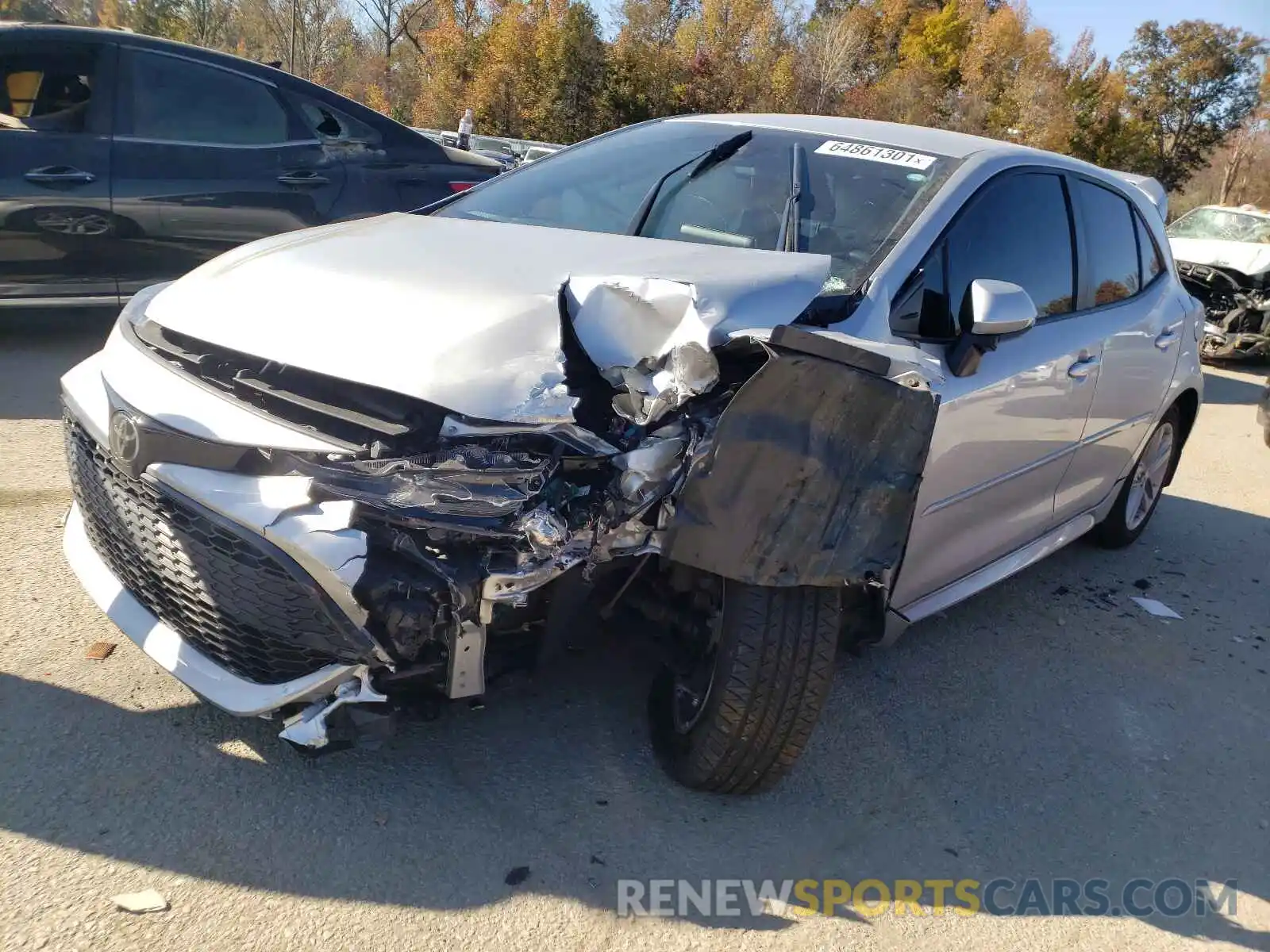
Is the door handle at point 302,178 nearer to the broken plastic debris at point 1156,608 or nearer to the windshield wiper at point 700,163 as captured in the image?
the windshield wiper at point 700,163

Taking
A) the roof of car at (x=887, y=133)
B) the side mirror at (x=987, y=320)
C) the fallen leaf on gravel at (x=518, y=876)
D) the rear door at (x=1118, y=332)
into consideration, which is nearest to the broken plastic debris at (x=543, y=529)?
the fallen leaf on gravel at (x=518, y=876)

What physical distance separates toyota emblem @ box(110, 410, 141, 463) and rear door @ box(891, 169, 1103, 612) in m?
1.93

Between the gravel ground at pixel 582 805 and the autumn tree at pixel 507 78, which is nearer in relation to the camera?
the gravel ground at pixel 582 805

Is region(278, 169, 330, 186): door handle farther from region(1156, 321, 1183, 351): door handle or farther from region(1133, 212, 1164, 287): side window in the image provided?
region(1156, 321, 1183, 351): door handle

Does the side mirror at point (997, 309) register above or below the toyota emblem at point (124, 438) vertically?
above

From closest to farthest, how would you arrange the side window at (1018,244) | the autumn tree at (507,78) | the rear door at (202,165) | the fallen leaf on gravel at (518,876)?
the fallen leaf on gravel at (518,876) < the side window at (1018,244) < the rear door at (202,165) < the autumn tree at (507,78)

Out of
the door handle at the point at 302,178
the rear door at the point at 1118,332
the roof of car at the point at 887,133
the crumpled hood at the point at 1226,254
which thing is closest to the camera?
the roof of car at the point at 887,133

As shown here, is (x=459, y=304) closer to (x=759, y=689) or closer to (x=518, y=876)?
(x=759, y=689)

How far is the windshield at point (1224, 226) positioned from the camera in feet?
41.1

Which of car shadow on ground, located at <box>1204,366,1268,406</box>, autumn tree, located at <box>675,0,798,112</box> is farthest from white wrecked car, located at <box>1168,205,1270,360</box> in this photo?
autumn tree, located at <box>675,0,798,112</box>

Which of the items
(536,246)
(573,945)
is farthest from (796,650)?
(536,246)

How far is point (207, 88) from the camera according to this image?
6160 millimetres

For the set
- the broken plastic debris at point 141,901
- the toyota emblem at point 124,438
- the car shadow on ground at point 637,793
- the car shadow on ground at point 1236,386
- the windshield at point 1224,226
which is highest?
the windshield at point 1224,226

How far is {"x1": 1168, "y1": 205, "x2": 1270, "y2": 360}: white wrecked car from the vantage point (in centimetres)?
1147
